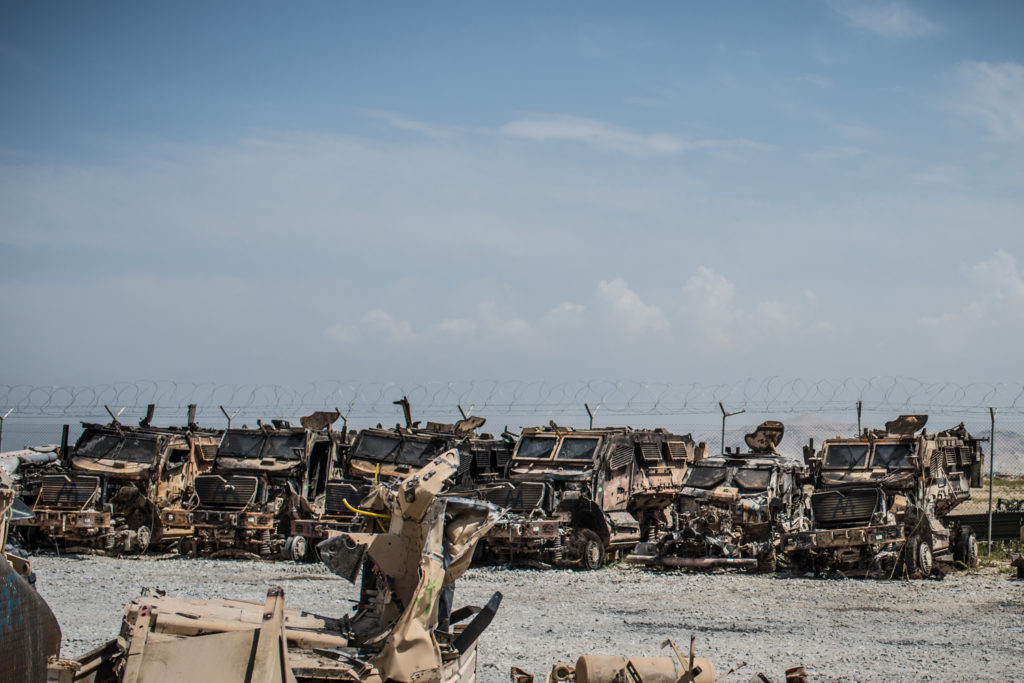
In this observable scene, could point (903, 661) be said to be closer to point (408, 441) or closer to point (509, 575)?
point (509, 575)

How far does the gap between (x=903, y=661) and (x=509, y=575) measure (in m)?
7.25

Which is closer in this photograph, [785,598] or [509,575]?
[785,598]

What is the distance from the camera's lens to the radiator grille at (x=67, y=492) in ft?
59.9

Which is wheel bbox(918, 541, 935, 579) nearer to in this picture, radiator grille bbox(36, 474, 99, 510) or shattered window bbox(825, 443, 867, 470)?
shattered window bbox(825, 443, 867, 470)

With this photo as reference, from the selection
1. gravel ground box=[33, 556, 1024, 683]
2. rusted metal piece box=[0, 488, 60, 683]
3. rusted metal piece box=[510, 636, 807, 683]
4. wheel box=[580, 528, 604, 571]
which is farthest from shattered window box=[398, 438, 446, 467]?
rusted metal piece box=[0, 488, 60, 683]

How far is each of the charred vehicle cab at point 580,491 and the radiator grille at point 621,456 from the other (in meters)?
0.02

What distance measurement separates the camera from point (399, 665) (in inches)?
233

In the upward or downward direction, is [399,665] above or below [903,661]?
above

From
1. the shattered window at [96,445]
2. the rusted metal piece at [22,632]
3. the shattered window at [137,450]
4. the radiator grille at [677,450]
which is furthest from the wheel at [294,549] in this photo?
the rusted metal piece at [22,632]

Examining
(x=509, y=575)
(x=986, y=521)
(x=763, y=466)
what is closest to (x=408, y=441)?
(x=509, y=575)

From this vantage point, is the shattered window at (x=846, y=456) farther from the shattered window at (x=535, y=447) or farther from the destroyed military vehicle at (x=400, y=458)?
the destroyed military vehicle at (x=400, y=458)

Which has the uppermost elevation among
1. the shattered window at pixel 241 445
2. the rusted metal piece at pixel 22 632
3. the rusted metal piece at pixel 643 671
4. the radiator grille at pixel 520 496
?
the shattered window at pixel 241 445

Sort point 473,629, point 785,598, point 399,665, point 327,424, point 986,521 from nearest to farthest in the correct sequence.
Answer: point 399,665, point 473,629, point 785,598, point 986,521, point 327,424

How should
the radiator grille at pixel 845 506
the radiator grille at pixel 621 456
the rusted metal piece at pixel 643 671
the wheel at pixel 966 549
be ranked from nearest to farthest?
the rusted metal piece at pixel 643 671 < the radiator grille at pixel 845 506 < the wheel at pixel 966 549 < the radiator grille at pixel 621 456
